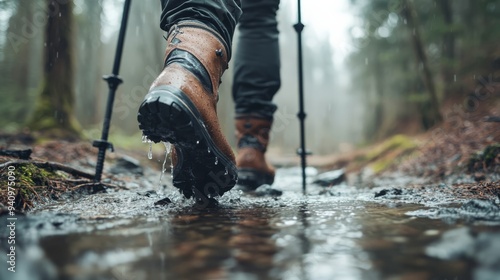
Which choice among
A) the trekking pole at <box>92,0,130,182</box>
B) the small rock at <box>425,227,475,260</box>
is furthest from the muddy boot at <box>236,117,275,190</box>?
the small rock at <box>425,227,475,260</box>

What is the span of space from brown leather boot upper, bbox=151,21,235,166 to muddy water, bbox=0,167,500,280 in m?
0.44

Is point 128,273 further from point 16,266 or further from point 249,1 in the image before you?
point 249,1

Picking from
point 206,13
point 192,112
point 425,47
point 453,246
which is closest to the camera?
point 453,246

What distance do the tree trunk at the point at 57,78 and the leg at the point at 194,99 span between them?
182 inches

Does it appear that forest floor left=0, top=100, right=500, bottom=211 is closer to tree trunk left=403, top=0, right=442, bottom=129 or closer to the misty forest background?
the misty forest background

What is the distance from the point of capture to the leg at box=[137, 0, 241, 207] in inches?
51.6

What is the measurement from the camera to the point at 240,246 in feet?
2.56

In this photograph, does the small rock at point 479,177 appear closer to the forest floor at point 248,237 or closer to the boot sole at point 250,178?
the forest floor at point 248,237

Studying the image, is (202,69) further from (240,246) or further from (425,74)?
(425,74)

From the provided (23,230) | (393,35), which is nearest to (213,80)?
(23,230)

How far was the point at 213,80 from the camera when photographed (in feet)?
5.24

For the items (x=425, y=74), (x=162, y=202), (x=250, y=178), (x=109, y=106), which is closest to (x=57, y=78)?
(x=109, y=106)

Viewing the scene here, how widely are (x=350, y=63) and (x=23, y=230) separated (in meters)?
18.6

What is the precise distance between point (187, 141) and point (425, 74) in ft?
28.7
